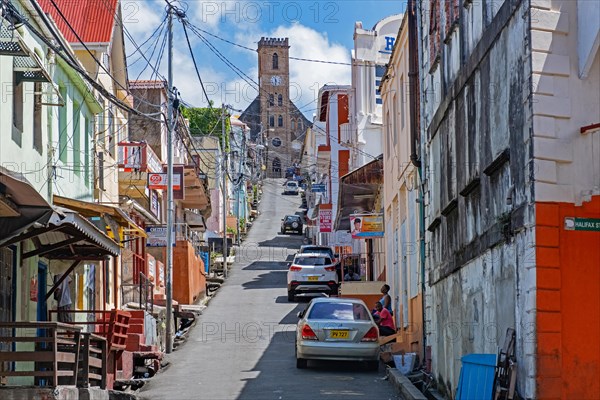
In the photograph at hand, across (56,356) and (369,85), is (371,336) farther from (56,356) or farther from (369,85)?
(369,85)

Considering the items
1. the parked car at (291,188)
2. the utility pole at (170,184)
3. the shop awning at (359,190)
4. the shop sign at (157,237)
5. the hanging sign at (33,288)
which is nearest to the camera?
the hanging sign at (33,288)

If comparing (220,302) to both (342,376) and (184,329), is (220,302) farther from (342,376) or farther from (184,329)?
(342,376)

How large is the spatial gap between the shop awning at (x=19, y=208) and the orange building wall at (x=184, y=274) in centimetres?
2166

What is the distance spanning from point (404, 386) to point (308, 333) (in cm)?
379

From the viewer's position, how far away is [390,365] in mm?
22344

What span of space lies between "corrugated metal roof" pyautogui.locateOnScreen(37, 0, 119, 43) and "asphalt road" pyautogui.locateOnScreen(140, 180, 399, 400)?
8012mm

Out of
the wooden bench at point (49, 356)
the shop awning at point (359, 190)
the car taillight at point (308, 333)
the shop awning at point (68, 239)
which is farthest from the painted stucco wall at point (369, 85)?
the wooden bench at point (49, 356)

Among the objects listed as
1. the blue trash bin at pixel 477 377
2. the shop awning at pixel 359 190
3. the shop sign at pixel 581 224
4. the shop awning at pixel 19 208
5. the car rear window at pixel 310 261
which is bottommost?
the blue trash bin at pixel 477 377

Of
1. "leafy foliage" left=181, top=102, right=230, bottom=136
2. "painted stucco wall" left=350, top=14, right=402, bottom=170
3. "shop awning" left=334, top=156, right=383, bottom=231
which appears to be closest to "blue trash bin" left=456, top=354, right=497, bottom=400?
"shop awning" left=334, top=156, right=383, bottom=231

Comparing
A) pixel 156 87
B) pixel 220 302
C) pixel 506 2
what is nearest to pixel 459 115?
pixel 506 2

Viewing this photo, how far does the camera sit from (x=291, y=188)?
111 m

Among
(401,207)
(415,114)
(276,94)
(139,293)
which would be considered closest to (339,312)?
(415,114)

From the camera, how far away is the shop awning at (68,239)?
15188 mm

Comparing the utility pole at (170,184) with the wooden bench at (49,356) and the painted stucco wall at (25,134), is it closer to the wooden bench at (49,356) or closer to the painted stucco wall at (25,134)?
the painted stucco wall at (25,134)
